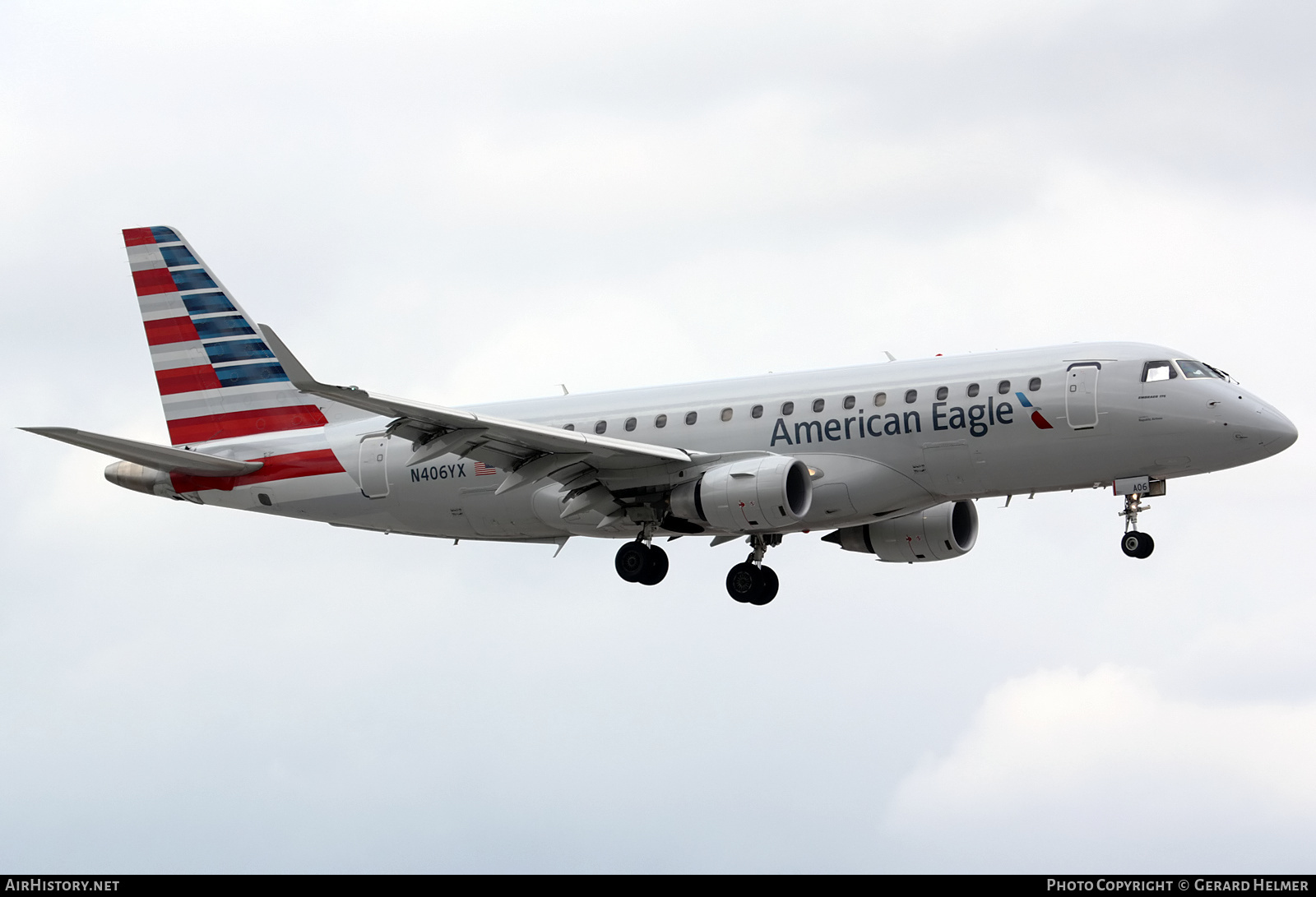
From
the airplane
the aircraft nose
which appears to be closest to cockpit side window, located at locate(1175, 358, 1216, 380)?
the airplane

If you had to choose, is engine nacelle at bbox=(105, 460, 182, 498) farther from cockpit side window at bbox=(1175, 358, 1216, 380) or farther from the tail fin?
cockpit side window at bbox=(1175, 358, 1216, 380)

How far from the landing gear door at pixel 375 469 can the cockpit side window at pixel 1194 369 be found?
18983 millimetres

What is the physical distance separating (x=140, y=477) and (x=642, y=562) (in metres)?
14.1

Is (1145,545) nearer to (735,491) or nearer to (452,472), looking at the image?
(735,491)

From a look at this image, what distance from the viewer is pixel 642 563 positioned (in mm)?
39812

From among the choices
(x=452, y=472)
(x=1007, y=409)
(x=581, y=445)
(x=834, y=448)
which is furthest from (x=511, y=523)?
(x=1007, y=409)

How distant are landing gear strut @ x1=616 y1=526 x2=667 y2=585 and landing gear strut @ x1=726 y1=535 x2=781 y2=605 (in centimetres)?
264

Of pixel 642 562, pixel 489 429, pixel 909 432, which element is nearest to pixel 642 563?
pixel 642 562

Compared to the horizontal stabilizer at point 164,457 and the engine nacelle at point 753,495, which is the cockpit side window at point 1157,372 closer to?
the engine nacelle at point 753,495

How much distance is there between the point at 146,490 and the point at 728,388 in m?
15.9

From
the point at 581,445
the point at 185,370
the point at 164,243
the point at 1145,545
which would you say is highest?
the point at 164,243

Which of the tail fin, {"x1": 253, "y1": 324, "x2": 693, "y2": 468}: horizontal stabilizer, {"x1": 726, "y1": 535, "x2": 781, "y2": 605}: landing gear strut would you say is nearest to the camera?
{"x1": 253, "y1": 324, "x2": 693, "y2": 468}: horizontal stabilizer

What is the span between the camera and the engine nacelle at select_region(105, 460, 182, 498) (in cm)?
4450

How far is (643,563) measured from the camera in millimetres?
39812
